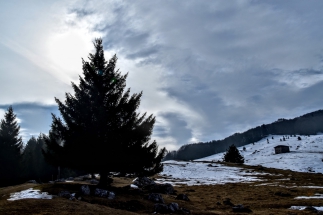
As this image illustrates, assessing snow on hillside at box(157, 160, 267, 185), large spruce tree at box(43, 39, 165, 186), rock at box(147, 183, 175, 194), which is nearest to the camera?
large spruce tree at box(43, 39, 165, 186)

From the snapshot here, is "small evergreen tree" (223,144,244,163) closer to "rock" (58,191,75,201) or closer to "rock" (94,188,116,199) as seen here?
"rock" (94,188,116,199)

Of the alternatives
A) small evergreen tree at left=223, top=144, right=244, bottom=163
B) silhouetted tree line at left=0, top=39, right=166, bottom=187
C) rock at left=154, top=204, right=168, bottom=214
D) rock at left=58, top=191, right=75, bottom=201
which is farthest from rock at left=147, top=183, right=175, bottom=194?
small evergreen tree at left=223, top=144, right=244, bottom=163

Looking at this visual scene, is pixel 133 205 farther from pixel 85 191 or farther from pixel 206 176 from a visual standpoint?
pixel 206 176

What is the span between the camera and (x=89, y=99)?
78.2 feet

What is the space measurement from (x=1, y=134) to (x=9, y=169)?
7.26 metres

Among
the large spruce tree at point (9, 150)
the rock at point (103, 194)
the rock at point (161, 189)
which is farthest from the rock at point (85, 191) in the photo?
the large spruce tree at point (9, 150)

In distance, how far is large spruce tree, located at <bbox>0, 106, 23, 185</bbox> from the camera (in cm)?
4359

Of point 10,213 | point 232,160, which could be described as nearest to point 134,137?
point 10,213

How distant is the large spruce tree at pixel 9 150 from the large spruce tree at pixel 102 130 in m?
27.7

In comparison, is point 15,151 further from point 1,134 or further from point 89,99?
point 89,99

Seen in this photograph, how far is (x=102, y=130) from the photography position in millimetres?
22781

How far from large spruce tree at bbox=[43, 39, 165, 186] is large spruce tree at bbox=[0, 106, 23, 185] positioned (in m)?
27.7

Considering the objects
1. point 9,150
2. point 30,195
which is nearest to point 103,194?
point 30,195

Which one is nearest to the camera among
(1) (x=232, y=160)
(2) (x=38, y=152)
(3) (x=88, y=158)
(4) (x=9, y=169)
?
(3) (x=88, y=158)
